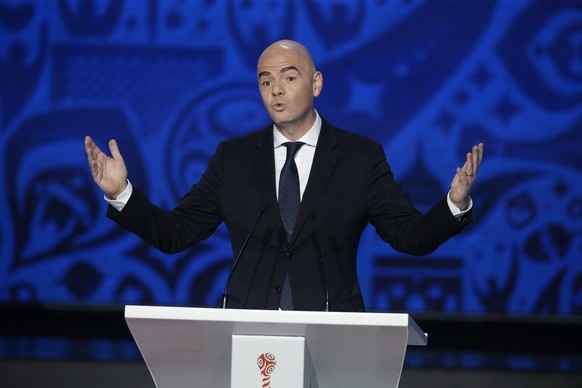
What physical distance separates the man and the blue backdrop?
2025mm

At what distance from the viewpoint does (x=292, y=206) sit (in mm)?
2326

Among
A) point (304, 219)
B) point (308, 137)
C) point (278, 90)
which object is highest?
point (278, 90)

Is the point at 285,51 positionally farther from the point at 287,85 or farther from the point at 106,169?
the point at 106,169

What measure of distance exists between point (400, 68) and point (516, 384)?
67.7 inches

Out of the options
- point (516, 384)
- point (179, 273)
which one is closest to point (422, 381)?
point (516, 384)

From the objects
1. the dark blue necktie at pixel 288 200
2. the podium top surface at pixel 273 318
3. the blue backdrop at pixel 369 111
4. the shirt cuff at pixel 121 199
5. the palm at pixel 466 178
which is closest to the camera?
the podium top surface at pixel 273 318

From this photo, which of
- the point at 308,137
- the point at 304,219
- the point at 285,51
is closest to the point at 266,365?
the point at 304,219

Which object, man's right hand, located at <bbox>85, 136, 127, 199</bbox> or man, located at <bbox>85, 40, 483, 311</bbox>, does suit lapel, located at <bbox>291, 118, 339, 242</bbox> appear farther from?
man's right hand, located at <bbox>85, 136, 127, 199</bbox>

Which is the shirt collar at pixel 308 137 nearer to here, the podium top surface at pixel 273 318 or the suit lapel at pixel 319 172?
the suit lapel at pixel 319 172

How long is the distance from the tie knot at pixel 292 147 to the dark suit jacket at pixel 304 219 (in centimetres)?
5

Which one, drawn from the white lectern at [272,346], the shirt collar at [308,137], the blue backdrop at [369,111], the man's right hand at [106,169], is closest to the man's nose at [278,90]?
the shirt collar at [308,137]

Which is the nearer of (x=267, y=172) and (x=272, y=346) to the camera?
(x=272, y=346)

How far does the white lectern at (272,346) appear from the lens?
1.57 meters

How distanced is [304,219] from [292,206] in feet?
0.25
